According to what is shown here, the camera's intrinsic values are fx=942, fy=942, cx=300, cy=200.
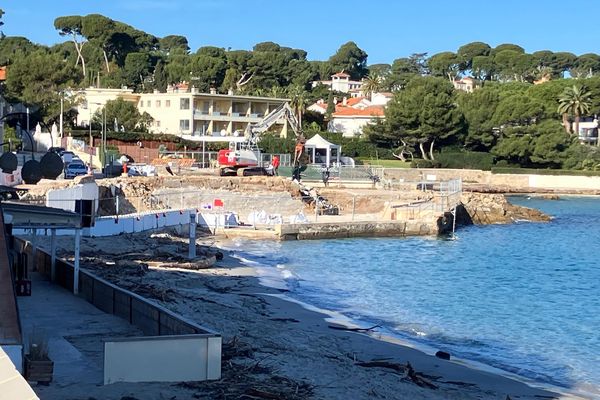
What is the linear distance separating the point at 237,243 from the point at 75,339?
24.2m

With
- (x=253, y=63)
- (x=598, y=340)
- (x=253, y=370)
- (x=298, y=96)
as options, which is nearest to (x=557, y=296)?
(x=598, y=340)

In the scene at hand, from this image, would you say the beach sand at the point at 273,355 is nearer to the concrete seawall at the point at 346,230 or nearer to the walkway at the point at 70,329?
the walkway at the point at 70,329

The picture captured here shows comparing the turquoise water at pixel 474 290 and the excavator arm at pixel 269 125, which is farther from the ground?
the excavator arm at pixel 269 125

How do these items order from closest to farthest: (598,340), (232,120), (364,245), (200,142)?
1. (598,340)
2. (364,245)
3. (200,142)
4. (232,120)

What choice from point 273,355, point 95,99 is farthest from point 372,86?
point 273,355

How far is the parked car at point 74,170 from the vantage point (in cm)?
5125

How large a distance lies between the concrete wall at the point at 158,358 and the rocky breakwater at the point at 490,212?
4593 centimetres

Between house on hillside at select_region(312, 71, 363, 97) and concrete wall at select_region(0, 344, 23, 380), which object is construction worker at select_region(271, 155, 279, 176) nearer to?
concrete wall at select_region(0, 344, 23, 380)

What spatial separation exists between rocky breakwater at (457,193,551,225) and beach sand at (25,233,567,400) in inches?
1304

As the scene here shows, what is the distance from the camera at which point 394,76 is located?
524 ft

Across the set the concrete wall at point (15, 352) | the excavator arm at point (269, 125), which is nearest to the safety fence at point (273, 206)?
the excavator arm at point (269, 125)

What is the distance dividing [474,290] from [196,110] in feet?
194

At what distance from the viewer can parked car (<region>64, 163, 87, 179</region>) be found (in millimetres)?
51250

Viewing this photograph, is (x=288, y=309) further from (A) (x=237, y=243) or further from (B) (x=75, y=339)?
(A) (x=237, y=243)
